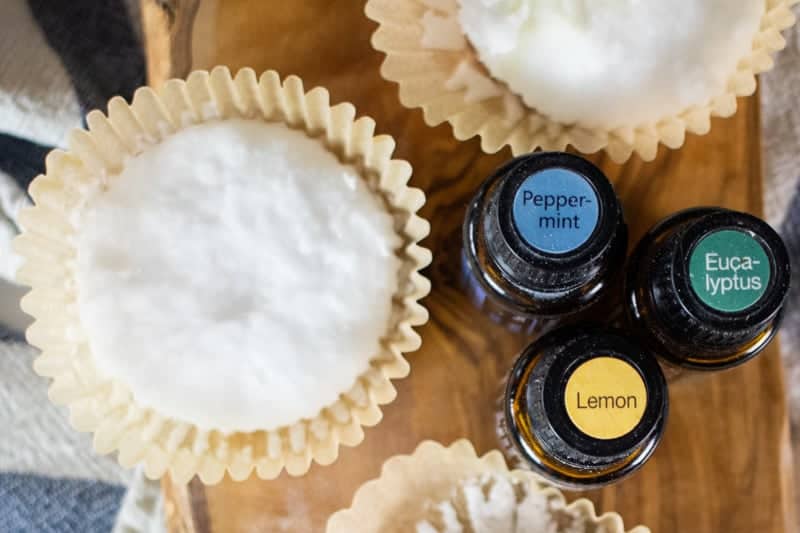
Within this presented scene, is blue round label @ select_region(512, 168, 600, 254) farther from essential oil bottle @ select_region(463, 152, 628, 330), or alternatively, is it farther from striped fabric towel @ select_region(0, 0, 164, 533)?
striped fabric towel @ select_region(0, 0, 164, 533)

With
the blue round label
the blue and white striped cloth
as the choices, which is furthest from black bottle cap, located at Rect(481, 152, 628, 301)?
the blue and white striped cloth

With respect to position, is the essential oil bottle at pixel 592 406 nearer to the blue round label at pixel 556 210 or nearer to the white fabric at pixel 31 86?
the blue round label at pixel 556 210

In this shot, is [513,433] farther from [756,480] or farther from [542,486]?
[756,480]

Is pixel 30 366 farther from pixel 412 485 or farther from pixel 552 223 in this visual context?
pixel 552 223

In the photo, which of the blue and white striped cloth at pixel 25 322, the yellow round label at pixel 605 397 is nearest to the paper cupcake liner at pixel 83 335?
the yellow round label at pixel 605 397

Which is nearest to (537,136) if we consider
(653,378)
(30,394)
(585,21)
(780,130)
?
(585,21)

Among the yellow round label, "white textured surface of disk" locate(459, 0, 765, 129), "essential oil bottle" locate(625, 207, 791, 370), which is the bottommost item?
the yellow round label
